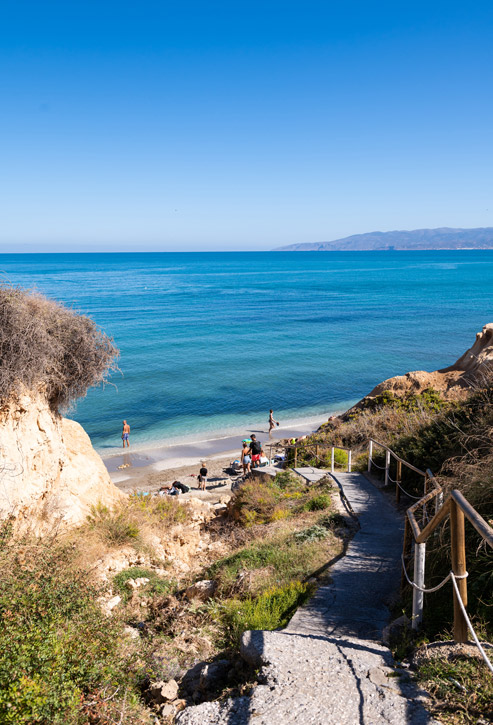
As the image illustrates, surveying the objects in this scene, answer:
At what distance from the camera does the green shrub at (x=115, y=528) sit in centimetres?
946

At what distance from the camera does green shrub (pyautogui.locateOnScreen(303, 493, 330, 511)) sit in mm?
9453

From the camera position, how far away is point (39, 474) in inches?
388

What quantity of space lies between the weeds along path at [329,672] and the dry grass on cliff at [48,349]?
681cm

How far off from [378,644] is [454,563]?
4.04 feet

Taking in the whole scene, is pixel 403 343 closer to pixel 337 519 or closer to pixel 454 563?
pixel 337 519

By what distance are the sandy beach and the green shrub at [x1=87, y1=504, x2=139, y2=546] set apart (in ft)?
26.3

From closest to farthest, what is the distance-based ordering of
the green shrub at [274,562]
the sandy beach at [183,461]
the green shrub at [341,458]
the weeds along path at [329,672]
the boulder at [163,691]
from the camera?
the weeds along path at [329,672] < the boulder at [163,691] < the green shrub at [274,562] < the green shrub at [341,458] < the sandy beach at [183,461]

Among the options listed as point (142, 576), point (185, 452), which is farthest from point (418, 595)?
point (185, 452)

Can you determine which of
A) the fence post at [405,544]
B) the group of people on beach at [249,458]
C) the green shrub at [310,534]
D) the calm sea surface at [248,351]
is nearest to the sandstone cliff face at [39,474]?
the calm sea surface at [248,351]

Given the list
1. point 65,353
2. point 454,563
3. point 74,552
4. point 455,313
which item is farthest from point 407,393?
point 455,313

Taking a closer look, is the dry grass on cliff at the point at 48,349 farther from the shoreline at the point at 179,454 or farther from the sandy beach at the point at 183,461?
the shoreline at the point at 179,454

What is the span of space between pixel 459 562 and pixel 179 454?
21.2m

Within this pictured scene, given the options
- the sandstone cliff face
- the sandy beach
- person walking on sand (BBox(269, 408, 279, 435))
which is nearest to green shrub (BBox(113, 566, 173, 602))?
the sandstone cliff face

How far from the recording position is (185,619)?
18.5 feet
